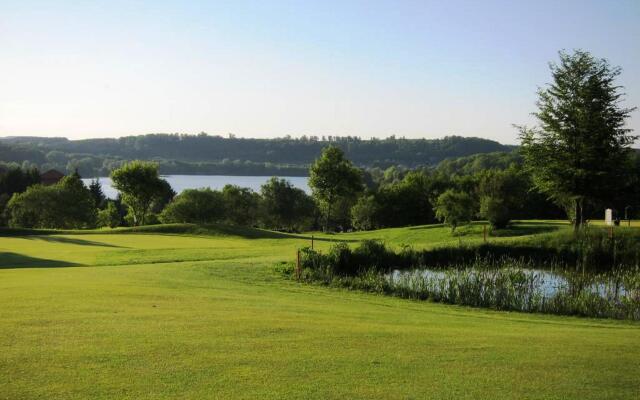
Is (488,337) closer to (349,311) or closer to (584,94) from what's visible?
(349,311)

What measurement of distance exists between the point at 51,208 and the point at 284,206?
39.9 m

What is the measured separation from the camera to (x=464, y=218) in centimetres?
4900

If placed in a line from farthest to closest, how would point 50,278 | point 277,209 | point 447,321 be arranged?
point 277,209
point 50,278
point 447,321

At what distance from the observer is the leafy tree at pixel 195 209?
A: 86.4 m

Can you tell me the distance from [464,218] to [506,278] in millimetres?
26454

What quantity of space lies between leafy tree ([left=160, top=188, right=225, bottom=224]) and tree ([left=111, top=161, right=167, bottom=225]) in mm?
11103

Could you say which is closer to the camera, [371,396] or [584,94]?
[371,396]

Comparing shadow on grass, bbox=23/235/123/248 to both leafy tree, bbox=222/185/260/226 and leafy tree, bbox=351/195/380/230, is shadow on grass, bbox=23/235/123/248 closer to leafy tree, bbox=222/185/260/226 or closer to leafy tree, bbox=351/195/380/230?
leafy tree, bbox=222/185/260/226

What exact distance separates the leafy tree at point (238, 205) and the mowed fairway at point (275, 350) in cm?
8107

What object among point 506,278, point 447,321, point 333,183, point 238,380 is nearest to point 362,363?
point 238,380

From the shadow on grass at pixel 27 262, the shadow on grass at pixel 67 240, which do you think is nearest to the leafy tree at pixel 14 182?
the shadow on grass at pixel 67 240

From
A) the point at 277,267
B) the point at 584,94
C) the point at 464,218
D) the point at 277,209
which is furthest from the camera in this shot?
the point at 277,209

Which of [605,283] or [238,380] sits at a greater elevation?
[238,380]

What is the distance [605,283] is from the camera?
2395 centimetres
